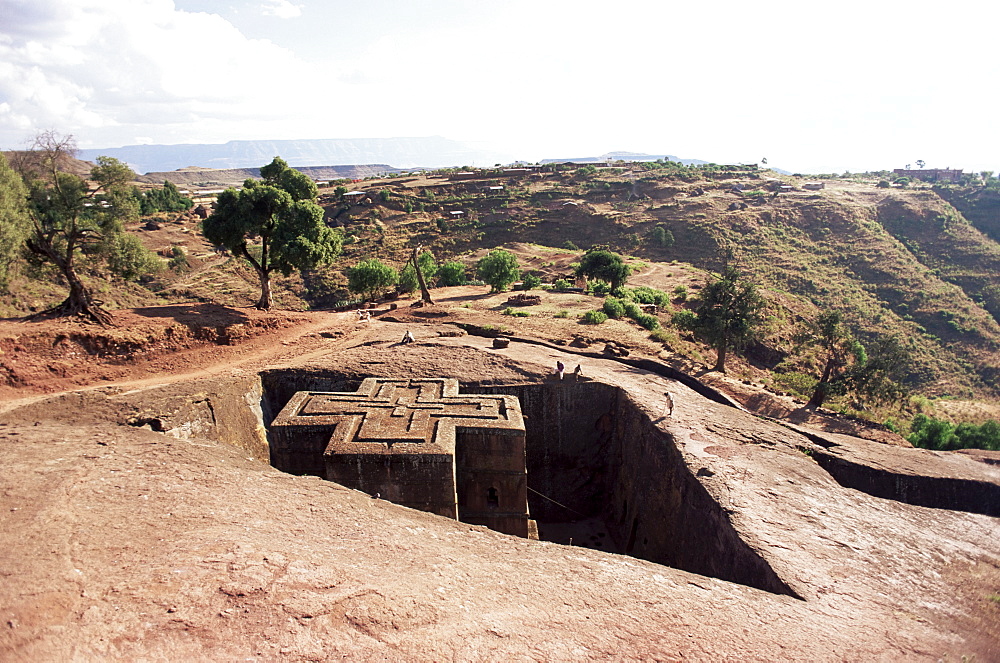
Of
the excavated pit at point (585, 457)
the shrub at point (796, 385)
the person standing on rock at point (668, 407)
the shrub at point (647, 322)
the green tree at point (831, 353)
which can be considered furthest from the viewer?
the shrub at point (647, 322)

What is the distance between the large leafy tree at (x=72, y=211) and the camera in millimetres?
15391

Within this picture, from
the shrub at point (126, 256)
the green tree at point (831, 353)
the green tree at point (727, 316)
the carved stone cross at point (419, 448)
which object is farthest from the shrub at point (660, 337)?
the shrub at point (126, 256)

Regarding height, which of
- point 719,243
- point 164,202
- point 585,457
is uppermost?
point 164,202

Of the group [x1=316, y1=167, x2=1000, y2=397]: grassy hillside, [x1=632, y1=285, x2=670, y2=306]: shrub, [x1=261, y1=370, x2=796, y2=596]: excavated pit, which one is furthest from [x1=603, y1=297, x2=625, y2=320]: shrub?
[x1=316, y1=167, x2=1000, y2=397]: grassy hillside

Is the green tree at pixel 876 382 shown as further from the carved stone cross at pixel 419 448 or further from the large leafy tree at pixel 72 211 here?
the large leafy tree at pixel 72 211

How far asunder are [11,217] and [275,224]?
8217 millimetres

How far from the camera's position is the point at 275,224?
69.3 ft

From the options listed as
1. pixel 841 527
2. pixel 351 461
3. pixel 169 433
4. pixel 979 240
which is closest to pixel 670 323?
pixel 841 527

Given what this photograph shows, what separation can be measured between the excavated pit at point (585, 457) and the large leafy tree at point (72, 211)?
723cm

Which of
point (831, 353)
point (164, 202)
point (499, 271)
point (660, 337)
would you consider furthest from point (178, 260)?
point (831, 353)

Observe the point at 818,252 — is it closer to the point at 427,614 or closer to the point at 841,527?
the point at 841,527

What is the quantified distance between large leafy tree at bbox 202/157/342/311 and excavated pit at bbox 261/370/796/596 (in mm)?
7587

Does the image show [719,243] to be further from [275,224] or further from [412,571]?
[412,571]

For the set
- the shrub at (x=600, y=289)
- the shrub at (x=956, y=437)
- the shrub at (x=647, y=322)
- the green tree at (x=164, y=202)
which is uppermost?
the green tree at (x=164, y=202)
